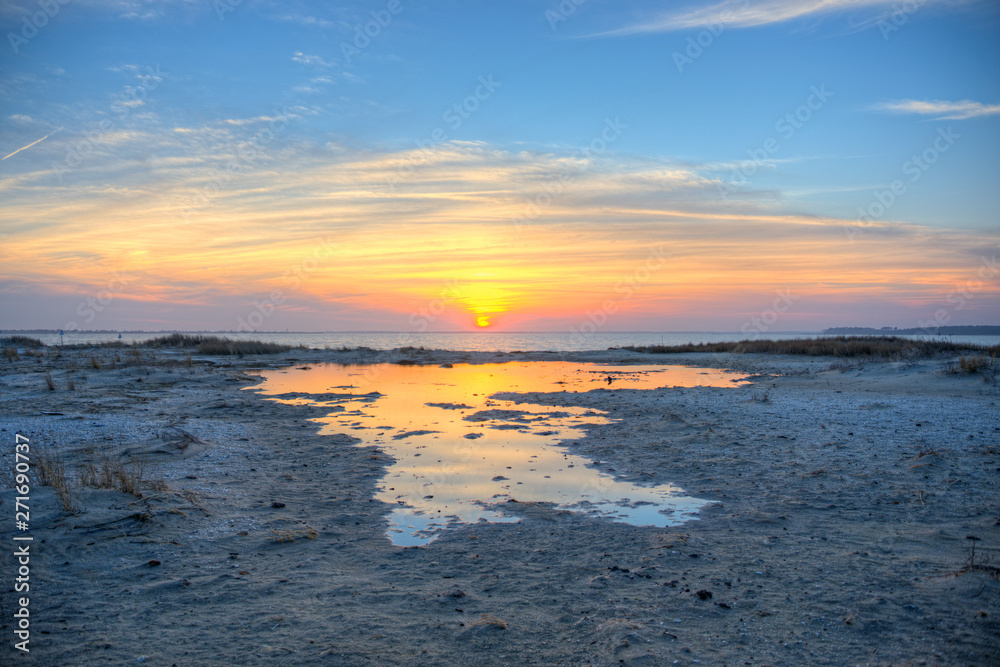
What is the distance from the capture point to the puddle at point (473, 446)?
7566mm

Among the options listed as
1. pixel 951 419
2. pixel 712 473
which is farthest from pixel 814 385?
pixel 712 473

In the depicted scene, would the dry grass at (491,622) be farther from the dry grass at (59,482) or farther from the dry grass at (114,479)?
the dry grass at (114,479)

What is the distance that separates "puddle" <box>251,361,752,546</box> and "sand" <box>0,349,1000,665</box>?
1.45ft

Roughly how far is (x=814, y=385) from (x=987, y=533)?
1458cm

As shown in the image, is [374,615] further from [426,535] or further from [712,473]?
[712,473]

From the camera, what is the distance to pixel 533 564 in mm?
5707

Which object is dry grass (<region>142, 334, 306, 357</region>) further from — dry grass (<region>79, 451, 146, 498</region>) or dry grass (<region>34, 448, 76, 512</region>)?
dry grass (<region>34, 448, 76, 512</region>)

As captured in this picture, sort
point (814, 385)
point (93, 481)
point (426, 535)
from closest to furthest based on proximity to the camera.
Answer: point (426, 535) → point (93, 481) → point (814, 385)

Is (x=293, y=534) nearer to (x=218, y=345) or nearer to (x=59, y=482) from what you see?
(x=59, y=482)

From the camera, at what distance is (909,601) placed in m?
4.59

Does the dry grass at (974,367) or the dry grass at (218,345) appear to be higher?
the dry grass at (218,345)

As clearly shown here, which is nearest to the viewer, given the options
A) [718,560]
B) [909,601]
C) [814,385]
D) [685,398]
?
[909,601]

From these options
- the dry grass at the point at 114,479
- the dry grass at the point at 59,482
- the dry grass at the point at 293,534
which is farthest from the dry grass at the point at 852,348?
the dry grass at the point at 59,482

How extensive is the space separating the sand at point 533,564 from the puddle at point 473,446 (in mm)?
441
